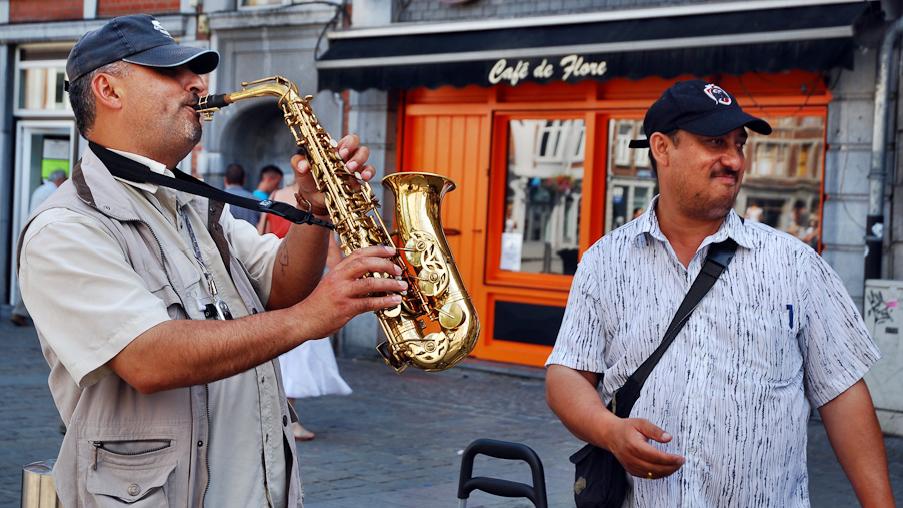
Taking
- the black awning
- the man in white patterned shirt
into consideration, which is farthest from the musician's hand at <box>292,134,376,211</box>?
the black awning

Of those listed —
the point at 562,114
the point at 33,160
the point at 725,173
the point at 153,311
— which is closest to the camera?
the point at 153,311

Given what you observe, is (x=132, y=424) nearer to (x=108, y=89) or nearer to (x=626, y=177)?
(x=108, y=89)

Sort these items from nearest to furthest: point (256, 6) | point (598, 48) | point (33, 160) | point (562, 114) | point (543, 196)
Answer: point (598, 48)
point (562, 114)
point (543, 196)
point (256, 6)
point (33, 160)

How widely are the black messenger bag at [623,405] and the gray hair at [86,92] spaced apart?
1.50m

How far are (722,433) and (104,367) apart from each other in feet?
4.90

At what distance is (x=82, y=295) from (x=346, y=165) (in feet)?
2.93

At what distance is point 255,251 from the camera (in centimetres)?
335

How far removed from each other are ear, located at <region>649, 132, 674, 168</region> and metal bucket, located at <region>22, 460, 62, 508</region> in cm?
177

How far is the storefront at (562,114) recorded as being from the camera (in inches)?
403

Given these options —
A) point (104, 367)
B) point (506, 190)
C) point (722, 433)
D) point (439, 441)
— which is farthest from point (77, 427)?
point (506, 190)

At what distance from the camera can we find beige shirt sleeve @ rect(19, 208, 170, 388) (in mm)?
2545

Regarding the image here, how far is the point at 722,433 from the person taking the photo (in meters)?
2.95

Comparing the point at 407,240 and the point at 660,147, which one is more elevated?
the point at 660,147

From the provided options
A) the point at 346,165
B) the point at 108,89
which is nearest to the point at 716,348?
the point at 346,165
